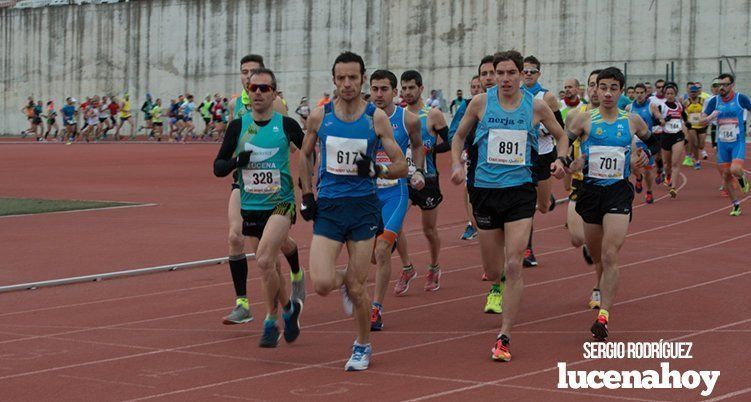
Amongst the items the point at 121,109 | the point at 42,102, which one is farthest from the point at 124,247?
the point at 42,102

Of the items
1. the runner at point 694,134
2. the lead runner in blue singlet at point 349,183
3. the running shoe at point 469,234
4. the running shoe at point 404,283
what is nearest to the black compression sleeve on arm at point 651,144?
the lead runner in blue singlet at point 349,183

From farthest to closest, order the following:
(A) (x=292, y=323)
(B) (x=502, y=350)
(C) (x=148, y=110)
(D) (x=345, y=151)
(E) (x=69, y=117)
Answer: (C) (x=148, y=110), (E) (x=69, y=117), (A) (x=292, y=323), (D) (x=345, y=151), (B) (x=502, y=350)

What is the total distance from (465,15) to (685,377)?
3913 centimetres

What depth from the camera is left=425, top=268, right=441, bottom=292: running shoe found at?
12090 millimetres

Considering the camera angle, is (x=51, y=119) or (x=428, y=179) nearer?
(x=428, y=179)

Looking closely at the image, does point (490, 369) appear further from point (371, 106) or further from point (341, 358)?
point (371, 106)

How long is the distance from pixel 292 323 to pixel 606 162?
289cm

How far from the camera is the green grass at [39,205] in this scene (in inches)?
809

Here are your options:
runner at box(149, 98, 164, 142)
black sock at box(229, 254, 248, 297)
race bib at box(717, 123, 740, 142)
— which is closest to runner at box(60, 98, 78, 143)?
runner at box(149, 98, 164, 142)

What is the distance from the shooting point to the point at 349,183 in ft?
27.9

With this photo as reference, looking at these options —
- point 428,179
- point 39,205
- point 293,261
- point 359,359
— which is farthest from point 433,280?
point 39,205

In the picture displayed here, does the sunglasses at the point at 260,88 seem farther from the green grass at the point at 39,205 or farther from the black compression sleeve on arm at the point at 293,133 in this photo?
the green grass at the point at 39,205

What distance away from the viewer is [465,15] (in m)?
45.9

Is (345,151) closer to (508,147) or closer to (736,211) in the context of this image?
(508,147)
